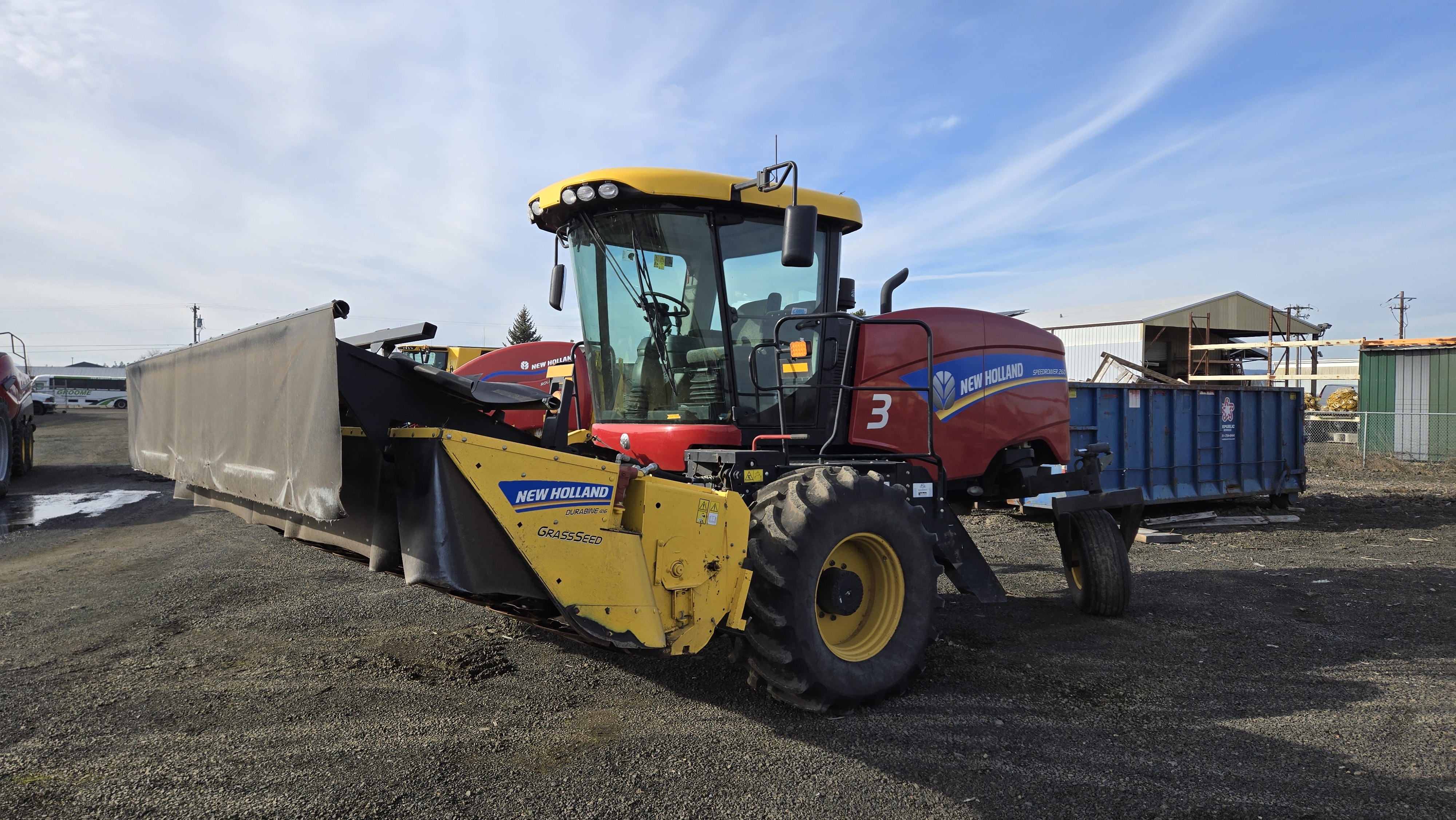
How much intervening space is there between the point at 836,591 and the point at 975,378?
6.90 feet

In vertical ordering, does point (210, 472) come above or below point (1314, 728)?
above

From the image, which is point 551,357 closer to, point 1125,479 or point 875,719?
point 1125,479

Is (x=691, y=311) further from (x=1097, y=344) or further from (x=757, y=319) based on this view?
(x=1097, y=344)

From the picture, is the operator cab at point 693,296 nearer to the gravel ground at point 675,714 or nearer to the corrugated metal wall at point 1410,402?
the gravel ground at point 675,714

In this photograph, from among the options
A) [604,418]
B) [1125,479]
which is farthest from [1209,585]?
[604,418]

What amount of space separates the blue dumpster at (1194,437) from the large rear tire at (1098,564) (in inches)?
159

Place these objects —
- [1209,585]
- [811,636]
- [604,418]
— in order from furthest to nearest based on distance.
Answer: [1209,585] → [604,418] → [811,636]

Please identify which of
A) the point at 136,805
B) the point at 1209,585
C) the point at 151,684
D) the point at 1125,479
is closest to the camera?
the point at 136,805

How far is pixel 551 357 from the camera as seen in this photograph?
42.0 ft

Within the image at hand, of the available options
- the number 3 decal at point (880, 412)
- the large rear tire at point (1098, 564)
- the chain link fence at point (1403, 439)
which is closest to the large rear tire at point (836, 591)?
the number 3 decal at point (880, 412)

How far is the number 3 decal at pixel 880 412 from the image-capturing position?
15.8 feet

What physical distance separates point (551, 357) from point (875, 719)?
9.96m

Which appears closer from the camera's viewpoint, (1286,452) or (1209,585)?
(1209,585)

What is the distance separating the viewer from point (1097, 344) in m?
32.8
